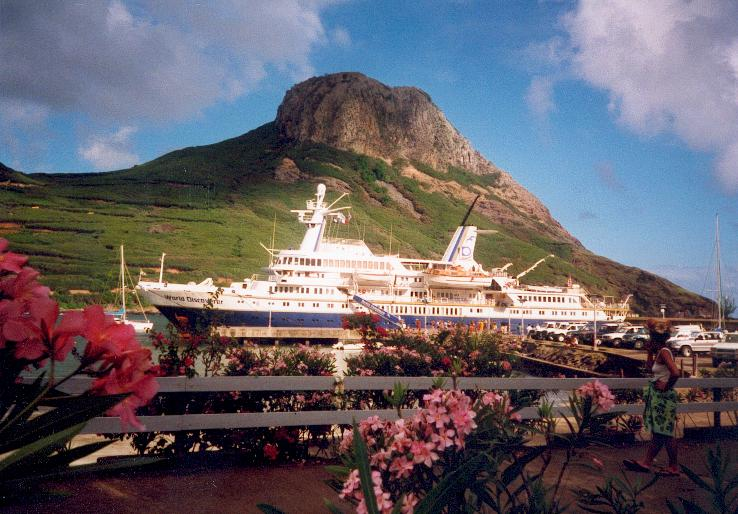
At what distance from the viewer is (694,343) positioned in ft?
85.7

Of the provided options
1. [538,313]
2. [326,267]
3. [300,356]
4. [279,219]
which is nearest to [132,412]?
[300,356]

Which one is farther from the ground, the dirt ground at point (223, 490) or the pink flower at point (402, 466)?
the pink flower at point (402, 466)

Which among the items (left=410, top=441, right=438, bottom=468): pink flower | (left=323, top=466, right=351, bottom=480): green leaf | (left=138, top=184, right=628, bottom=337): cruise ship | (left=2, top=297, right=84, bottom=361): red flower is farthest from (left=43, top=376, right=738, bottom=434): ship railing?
(left=138, top=184, right=628, bottom=337): cruise ship

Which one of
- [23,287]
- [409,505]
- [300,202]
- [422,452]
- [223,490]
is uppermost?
[300,202]

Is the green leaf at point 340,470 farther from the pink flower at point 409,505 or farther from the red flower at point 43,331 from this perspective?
the red flower at point 43,331

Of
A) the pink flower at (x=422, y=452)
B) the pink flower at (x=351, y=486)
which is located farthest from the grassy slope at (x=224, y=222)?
the pink flower at (x=422, y=452)

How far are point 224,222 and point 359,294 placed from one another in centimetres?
A: 5266

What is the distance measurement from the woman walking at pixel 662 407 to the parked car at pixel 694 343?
22286mm

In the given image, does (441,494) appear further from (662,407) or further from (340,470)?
(662,407)

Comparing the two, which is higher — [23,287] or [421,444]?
[23,287]

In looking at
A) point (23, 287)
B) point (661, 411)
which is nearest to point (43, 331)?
point (23, 287)

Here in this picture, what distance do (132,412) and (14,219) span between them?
78788 millimetres

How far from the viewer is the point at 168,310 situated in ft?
123

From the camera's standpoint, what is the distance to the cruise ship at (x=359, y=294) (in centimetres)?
3562
